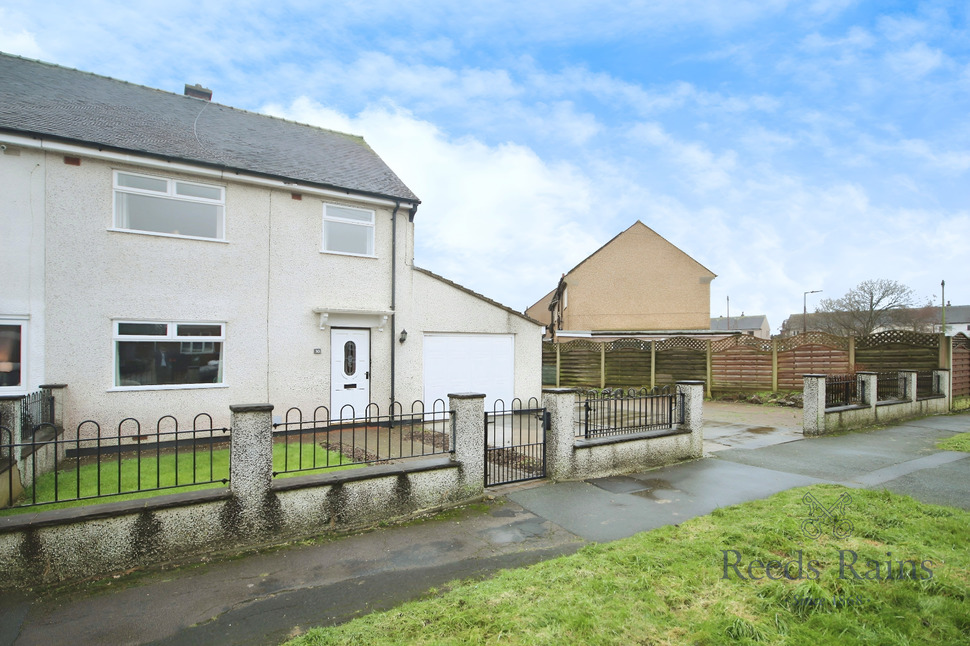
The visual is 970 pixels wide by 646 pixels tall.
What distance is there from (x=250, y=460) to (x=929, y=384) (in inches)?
707

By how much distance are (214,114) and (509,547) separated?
42.7ft

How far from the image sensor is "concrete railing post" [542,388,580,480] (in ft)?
21.9

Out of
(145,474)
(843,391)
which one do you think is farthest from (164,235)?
(843,391)

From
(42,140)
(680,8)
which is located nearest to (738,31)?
(680,8)

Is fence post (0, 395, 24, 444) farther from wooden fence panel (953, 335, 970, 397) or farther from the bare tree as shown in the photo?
the bare tree

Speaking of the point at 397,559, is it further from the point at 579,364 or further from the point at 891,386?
the point at 579,364

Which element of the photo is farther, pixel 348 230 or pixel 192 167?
pixel 348 230

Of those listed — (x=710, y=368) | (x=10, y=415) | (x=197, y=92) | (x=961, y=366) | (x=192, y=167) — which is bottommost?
(x=710, y=368)

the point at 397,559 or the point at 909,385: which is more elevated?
the point at 909,385

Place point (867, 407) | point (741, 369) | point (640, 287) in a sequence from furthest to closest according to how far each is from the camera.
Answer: point (640, 287), point (741, 369), point (867, 407)

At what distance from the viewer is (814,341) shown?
52.3ft

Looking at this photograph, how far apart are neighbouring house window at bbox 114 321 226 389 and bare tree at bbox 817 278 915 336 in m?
51.6

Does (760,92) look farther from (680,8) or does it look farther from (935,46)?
(680,8)

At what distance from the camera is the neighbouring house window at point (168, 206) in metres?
9.08
